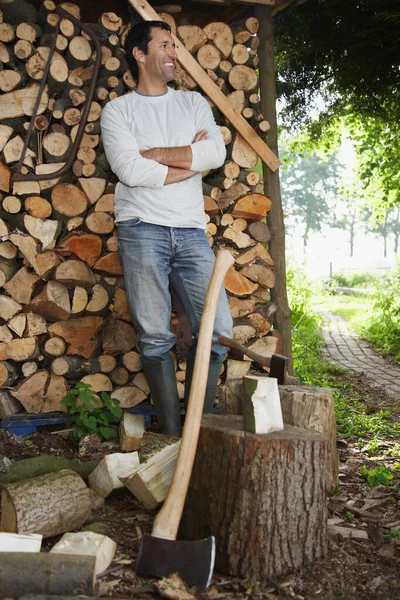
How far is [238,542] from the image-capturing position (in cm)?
218

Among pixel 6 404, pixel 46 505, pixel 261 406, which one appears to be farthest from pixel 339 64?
pixel 46 505

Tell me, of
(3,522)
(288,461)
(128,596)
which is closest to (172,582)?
(128,596)

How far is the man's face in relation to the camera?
3477mm

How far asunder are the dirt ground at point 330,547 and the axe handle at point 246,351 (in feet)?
1.91

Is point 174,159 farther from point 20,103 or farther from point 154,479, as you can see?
point 154,479

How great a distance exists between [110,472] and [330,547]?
0.95 metres

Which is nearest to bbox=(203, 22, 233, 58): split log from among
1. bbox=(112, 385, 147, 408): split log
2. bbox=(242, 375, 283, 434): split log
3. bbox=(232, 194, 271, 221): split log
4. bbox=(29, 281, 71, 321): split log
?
bbox=(232, 194, 271, 221): split log

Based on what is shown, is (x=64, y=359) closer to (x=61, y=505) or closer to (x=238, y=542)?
(x=61, y=505)

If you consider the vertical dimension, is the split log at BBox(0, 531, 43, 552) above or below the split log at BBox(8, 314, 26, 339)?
below

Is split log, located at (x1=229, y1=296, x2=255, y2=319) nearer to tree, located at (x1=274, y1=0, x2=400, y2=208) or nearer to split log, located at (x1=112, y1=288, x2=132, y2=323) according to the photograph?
split log, located at (x1=112, y1=288, x2=132, y2=323)

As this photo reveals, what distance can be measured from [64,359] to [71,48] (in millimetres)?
1816

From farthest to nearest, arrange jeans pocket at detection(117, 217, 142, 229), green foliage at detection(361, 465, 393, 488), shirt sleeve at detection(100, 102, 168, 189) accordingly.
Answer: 1. jeans pocket at detection(117, 217, 142, 229)
2. shirt sleeve at detection(100, 102, 168, 189)
3. green foliage at detection(361, 465, 393, 488)

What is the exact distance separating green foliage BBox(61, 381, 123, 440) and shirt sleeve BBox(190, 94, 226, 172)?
1.38m

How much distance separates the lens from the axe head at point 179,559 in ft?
6.77
